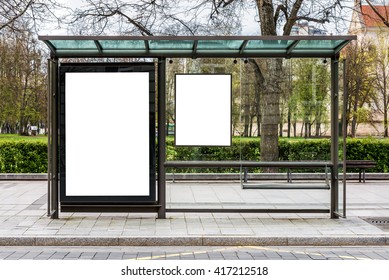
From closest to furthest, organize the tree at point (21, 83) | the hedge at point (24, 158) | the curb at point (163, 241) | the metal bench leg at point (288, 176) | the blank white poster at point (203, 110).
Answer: the curb at point (163, 241) < the blank white poster at point (203, 110) < the metal bench leg at point (288, 176) < the hedge at point (24, 158) < the tree at point (21, 83)

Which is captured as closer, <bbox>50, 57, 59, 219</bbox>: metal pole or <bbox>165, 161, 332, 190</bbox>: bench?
<bbox>50, 57, 59, 219</bbox>: metal pole

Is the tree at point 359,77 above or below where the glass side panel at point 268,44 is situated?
above

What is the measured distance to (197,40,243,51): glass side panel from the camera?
33.2ft

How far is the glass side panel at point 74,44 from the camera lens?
9972mm

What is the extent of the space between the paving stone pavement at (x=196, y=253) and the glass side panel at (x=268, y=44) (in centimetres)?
357

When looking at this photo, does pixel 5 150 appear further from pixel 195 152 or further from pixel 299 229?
pixel 299 229

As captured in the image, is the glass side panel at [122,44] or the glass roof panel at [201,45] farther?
the glass side panel at [122,44]

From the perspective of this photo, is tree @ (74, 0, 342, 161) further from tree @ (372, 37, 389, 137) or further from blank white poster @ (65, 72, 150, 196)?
tree @ (372, 37, 389, 137)

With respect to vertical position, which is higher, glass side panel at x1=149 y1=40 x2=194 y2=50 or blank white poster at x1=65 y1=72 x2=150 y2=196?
glass side panel at x1=149 y1=40 x2=194 y2=50

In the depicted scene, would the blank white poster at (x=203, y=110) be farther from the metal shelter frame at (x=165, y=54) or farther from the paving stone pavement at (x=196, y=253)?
the paving stone pavement at (x=196, y=253)

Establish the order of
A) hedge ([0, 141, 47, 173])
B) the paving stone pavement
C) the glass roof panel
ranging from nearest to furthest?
the paving stone pavement, the glass roof panel, hedge ([0, 141, 47, 173])

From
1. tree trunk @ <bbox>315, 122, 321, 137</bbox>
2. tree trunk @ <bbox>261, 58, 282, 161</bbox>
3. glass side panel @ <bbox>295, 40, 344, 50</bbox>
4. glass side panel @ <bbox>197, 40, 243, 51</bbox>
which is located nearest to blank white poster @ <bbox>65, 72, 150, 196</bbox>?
glass side panel @ <bbox>197, 40, 243, 51</bbox>

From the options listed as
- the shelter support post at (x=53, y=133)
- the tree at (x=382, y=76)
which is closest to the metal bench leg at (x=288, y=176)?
the shelter support post at (x=53, y=133)

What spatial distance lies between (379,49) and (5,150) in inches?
1288
